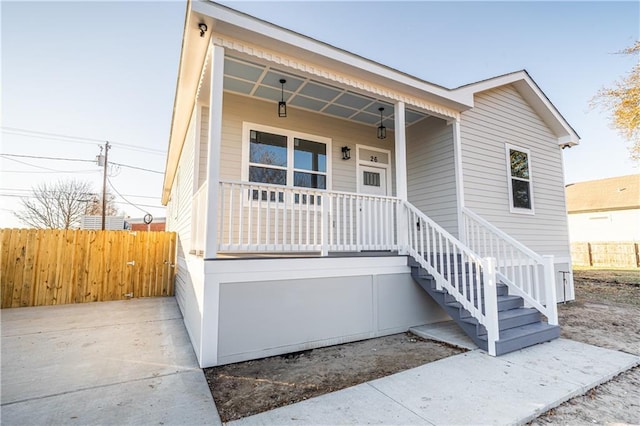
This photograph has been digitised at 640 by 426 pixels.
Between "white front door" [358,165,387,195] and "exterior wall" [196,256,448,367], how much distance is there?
253 centimetres

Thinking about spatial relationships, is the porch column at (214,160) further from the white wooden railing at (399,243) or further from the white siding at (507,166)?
the white siding at (507,166)

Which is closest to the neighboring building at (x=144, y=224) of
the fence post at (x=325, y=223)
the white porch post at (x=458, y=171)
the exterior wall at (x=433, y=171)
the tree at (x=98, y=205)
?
the tree at (x=98, y=205)

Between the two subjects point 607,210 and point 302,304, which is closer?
point 302,304

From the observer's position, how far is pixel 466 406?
8.23 ft

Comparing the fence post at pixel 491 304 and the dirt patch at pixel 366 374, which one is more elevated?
the fence post at pixel 491 304

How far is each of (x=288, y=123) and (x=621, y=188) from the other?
26480 mm

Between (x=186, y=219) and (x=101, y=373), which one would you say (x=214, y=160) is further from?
(x=186, y=219)

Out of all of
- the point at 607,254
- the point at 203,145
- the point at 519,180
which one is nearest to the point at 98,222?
the point at 203,145

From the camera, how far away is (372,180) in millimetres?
7203

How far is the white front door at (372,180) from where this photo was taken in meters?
6.99

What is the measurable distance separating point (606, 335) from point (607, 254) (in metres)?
16.4

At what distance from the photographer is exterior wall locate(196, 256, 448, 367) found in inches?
138

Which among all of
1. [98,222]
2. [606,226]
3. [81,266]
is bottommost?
[81,266]

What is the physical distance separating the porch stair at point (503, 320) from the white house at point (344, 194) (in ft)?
0.09
